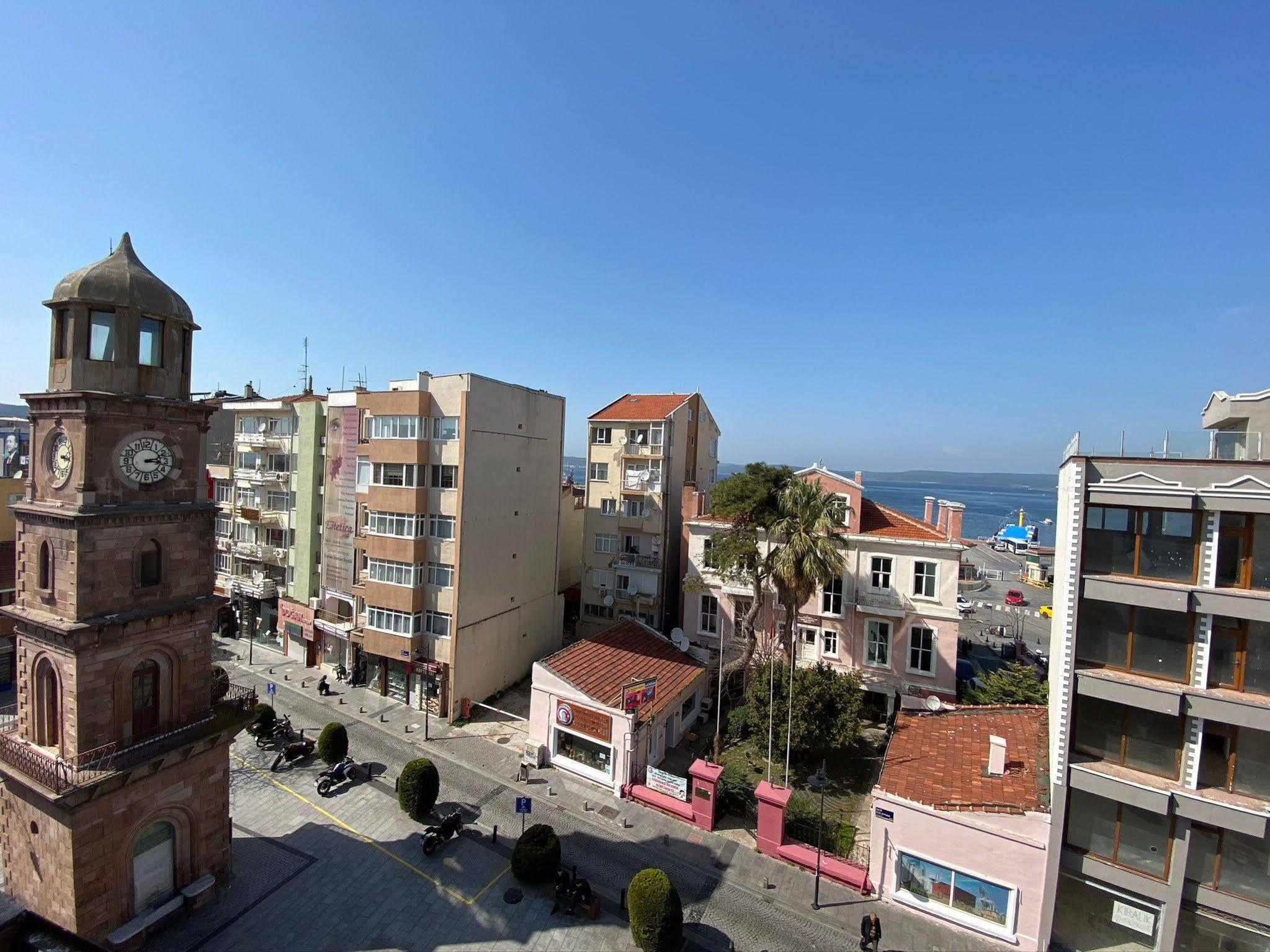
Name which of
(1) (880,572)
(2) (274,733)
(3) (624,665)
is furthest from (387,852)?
(1) (880,572)

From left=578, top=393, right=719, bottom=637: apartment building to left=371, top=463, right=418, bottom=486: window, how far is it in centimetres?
1305

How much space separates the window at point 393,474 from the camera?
3148cm

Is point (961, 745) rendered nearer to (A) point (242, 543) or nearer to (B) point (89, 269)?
(B) point (89, 269)

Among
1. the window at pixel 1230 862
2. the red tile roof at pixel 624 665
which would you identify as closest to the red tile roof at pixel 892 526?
the red tile roof at pixel 624 665

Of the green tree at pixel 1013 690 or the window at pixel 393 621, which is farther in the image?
the window at pixel 393 621

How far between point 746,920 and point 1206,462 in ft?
62.1

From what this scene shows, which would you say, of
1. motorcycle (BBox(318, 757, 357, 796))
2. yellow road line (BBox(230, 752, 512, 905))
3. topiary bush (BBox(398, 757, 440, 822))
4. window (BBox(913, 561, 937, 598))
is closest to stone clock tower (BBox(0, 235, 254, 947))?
yellow road line (BBox(230, 752, 512, 905))

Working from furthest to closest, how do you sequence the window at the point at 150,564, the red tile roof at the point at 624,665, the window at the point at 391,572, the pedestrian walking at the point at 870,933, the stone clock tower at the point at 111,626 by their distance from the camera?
the window at the point at 391,572
the red tile roof at the point at 624,665
the pedestrian walking at the point at 870,933
the window at the point at 150,564
the stone clock tower at the point at 111,626

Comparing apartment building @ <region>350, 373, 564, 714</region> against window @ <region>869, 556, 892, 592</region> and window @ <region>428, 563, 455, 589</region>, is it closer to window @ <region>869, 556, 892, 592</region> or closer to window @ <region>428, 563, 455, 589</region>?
window @ <region>428, 563, 455, 589</region>

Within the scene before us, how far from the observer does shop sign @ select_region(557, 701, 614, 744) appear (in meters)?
25.3

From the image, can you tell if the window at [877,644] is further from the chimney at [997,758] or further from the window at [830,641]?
the chimney at [997,758]

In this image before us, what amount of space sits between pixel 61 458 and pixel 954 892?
29.2 meters

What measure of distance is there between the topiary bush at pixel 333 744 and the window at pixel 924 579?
28.4 metres

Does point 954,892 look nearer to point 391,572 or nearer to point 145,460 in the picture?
point 145,460
